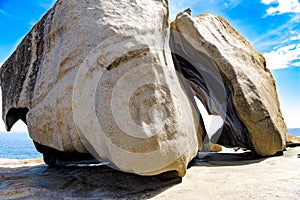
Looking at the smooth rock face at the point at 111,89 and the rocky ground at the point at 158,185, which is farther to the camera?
the smooth rock face at the point at 111,89

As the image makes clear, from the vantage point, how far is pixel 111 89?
2752 millimetres

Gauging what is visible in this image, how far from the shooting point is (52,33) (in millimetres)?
3533

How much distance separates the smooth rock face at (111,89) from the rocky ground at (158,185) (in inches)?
10.2

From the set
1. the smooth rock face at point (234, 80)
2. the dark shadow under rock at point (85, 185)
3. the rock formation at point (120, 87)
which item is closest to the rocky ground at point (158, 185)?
the dark shadow under rock at point (85, 185)

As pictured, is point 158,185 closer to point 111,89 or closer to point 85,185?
point 85,185

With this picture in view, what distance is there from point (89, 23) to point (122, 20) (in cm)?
42

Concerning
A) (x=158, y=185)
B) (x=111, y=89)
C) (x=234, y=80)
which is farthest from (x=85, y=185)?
(x=234, y=80)

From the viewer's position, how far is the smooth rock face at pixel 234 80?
424cm

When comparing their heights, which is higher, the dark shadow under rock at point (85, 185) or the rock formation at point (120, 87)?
the rock formation at point (120, 87)

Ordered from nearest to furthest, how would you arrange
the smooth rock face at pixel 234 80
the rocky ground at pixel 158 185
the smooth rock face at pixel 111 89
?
the rocky ground at pixel 158 185, the smooth rock face at pixel 111 89, the smooth rock face at pixel 234 80

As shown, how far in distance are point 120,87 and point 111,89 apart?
0.10 m

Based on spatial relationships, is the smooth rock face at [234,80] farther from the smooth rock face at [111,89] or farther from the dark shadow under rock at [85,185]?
the dark shadow under rock at [85,185]

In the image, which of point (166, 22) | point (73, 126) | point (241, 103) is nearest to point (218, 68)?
point (241, 103)

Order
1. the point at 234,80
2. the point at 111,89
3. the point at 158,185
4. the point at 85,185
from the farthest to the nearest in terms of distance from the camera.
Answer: the point at 234,80
the point at 85,185
the point at 158,185
the point at 111,89
